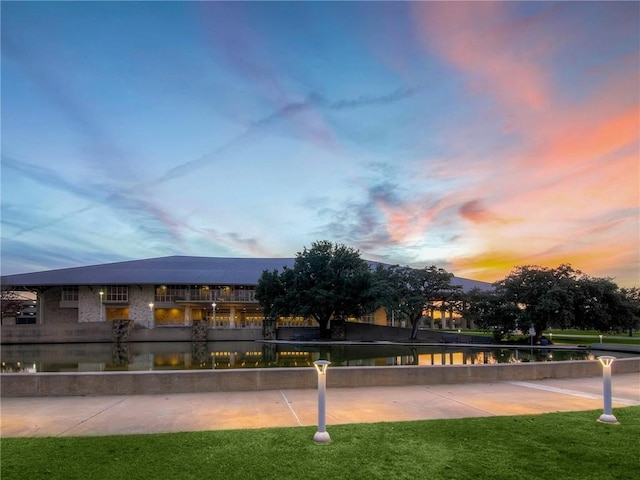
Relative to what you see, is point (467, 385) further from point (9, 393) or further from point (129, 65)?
point (129, 65)

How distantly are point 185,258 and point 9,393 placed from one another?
6888cm

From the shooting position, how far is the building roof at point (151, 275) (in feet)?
200

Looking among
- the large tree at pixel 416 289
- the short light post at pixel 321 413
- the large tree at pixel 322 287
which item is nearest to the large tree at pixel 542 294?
the large tree at pixel 416 289

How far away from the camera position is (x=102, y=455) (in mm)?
5887

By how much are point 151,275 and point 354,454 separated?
62272 mm

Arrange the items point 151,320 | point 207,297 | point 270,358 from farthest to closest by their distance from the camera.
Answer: point 207,297
point 151,320
point 270,358

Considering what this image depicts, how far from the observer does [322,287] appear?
4847 centimetres

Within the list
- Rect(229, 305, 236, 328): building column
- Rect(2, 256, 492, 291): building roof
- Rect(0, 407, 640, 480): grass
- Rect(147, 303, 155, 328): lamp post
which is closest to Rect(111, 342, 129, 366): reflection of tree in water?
Rect(147, 303, 155, 328): lamp post

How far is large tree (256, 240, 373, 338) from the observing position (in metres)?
48.1

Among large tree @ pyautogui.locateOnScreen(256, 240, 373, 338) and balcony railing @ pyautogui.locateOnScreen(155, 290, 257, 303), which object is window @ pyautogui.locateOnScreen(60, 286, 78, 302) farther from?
large tree @ pyautogui.locateOnScreen(256, 240, 373, 338)

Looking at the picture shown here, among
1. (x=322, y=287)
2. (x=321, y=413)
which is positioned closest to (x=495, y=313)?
(x=322, y=287)

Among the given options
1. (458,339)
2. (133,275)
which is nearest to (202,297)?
(133,275)

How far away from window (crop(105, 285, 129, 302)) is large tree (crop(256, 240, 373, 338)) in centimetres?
2211

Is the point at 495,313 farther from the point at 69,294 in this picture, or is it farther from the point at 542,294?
the point at 69,294
